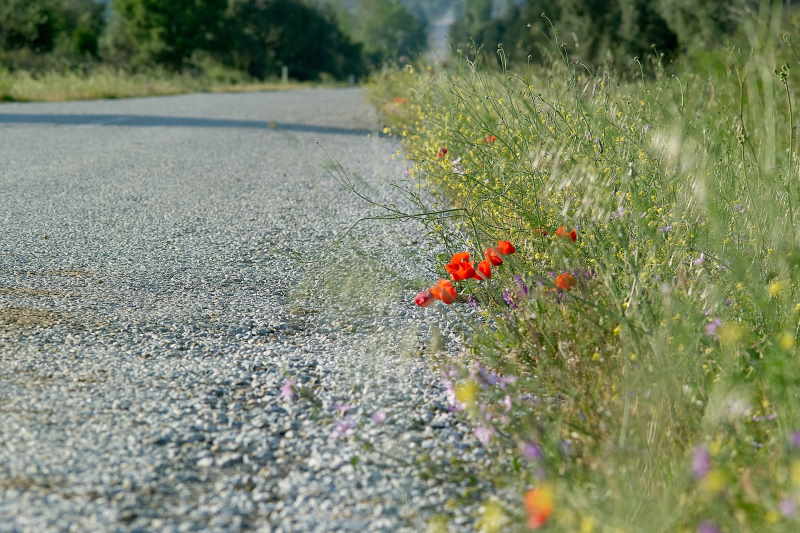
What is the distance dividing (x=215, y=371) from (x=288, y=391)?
22.2 inches

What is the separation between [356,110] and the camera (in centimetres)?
1625

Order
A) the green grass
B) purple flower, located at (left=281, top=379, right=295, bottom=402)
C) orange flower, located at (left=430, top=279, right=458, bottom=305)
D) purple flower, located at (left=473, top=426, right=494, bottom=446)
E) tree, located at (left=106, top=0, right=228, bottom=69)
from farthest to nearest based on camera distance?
tree, located at (left=106, top=0, right=228, bottom=69)
the green grass
orange flower, located at (left=430, top=279, right=458, bottom=305)
purple flower, located at (left=281, top=379, right=295, bottom=402)
purple flower, located at (left=473, top=426, right=494, bottom=446)

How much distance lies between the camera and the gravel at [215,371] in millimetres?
1769

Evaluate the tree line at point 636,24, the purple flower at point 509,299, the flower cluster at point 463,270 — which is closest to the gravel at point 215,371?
the flower cluster at point 463,270

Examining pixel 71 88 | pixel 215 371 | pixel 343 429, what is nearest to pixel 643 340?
pixel 343 429

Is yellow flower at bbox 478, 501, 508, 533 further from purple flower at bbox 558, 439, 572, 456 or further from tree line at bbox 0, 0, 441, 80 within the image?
tree line at bbox 0, 0, 441, 80

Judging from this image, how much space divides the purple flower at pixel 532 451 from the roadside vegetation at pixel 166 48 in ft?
20.4

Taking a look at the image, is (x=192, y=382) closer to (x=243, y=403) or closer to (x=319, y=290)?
(x=243, y=403)

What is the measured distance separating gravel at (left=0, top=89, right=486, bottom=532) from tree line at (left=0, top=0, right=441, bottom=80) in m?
20.0

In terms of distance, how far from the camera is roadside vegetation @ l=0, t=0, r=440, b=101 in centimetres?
2083

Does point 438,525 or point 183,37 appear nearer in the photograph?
point 438,525

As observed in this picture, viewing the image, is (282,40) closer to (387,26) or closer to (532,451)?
(532,451)

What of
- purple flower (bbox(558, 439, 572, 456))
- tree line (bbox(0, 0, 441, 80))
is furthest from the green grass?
purple flower (bbox(558, 439, 572, 456))

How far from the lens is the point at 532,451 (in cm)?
162
